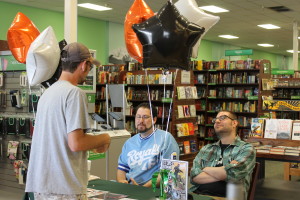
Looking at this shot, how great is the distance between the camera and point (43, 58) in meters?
3.51

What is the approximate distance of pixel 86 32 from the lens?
12352 mm

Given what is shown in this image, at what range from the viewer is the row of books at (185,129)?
789 cm

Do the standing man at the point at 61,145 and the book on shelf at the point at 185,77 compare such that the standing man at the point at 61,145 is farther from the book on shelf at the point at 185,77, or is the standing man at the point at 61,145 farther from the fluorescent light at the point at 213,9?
the fluorescent light at the point at 213,9

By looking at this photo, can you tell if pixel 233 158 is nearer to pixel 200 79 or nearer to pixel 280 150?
pixel 280 150

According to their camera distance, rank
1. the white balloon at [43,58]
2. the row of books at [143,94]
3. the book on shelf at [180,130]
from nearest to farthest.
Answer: the white balloon at [43,58] < the book on shelf at [180,130] < the row of books at [143,94]

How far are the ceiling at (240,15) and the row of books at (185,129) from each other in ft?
10.3

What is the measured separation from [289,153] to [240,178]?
1571 millimetres

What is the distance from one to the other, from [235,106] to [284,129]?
188 inches

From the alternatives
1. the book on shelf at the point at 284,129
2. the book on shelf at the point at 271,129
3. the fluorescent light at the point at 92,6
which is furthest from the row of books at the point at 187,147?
the fluorescent light at the point at 92,6

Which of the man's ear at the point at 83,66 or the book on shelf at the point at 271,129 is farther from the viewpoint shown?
the book on shelf at the point at 271,129

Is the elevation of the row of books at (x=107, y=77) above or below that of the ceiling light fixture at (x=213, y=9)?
below

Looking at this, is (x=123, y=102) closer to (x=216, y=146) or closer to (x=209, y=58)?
(x=216, y=146)

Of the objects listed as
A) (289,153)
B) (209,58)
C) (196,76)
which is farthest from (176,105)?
(209,58)

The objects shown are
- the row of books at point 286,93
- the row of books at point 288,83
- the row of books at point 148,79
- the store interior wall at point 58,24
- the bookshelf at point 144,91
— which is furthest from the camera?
the row of books at point 286,93
